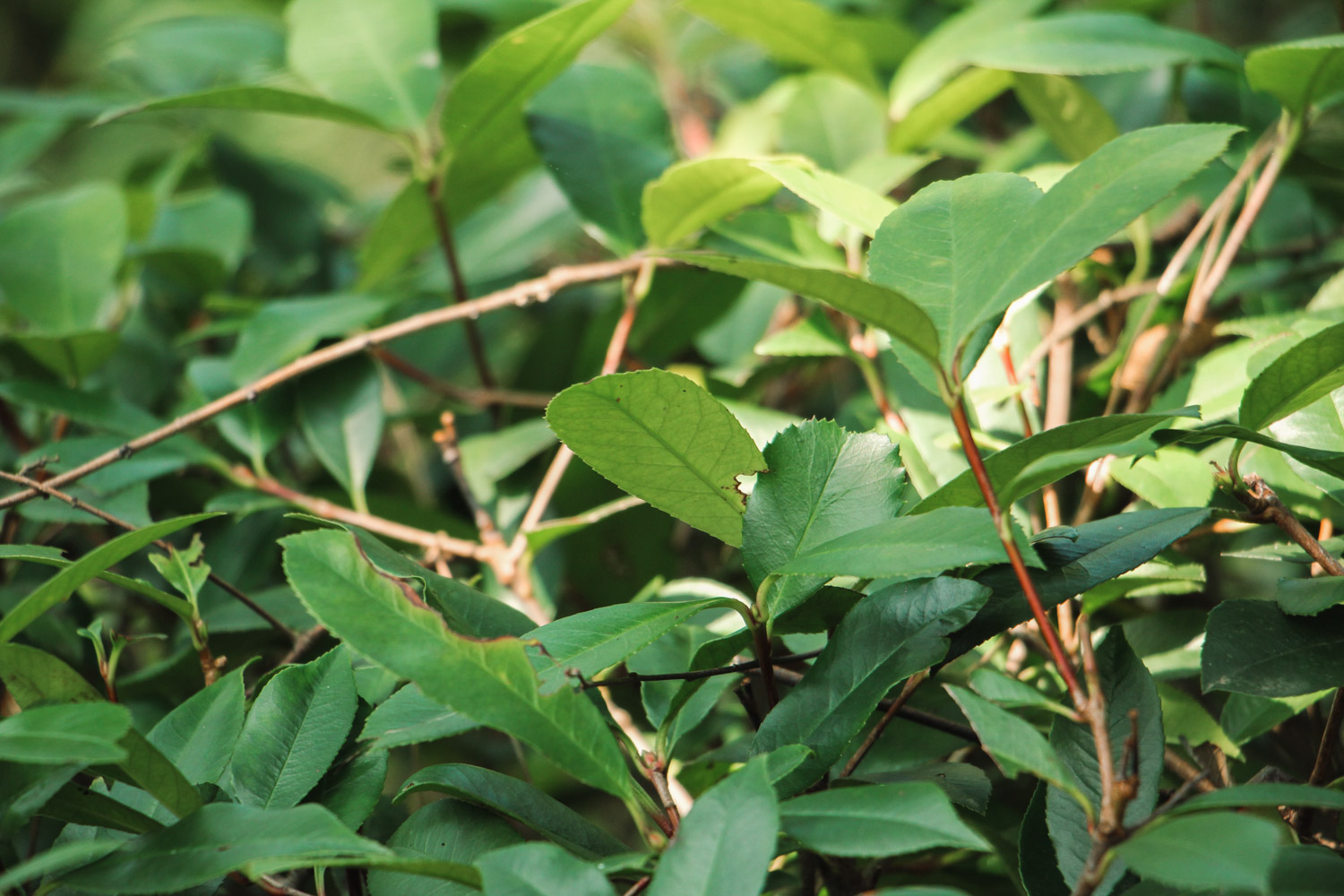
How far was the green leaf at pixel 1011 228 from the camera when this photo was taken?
0.34 metres

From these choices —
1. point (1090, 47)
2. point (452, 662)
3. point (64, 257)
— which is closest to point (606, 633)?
point (452, 662)

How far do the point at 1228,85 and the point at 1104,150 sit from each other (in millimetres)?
552

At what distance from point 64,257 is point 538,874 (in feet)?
2.33

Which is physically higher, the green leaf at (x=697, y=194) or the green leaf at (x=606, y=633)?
the green leaf at (x=697, y=194)

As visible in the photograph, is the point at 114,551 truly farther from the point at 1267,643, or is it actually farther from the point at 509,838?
the point at 1267,643

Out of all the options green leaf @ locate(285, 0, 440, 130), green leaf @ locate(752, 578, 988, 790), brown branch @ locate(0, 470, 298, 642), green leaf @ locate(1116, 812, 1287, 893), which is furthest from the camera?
green leaf @ locate(285, 0, 440, 130)

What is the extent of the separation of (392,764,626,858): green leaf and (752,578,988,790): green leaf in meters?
0.08

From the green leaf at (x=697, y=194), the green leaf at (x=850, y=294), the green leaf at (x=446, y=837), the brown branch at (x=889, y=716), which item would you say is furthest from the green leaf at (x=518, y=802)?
the green leaf at (x=697, y=194)

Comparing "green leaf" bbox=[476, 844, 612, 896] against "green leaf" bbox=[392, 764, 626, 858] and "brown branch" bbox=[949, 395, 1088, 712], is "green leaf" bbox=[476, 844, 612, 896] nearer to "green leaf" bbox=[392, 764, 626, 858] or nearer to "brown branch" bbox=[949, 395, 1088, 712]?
"green leaf" bbox=[392, 764, 626, 858]

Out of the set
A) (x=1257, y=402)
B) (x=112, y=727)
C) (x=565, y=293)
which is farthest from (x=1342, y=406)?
(x=565, y=293)

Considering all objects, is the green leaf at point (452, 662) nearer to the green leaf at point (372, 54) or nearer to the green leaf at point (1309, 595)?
the green leaf at point (1309, 595)

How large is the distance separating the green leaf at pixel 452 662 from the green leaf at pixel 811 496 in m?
0.10

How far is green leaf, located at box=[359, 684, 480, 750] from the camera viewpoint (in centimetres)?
36

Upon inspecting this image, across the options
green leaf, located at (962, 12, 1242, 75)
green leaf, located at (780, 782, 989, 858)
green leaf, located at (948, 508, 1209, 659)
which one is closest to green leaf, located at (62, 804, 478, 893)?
green leaf, located at (780, 782, 989, 858)
